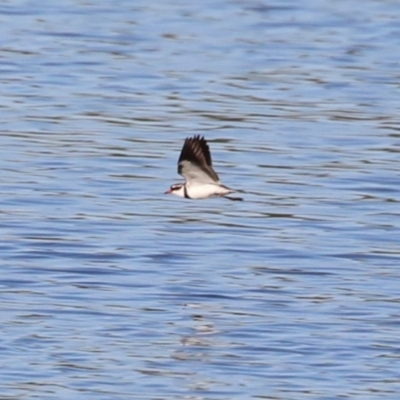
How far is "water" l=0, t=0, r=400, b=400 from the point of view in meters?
12.9

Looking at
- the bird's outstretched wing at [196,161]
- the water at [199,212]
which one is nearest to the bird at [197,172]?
the bird's outstretched wing at [196,161]

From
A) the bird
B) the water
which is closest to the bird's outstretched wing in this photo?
the bird

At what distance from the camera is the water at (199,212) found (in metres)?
12.9

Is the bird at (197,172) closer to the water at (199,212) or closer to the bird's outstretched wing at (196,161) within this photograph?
the bird's outstretched wing at (196,161)

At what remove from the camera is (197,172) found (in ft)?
48.0

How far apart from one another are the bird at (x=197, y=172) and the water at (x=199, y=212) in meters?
0.78

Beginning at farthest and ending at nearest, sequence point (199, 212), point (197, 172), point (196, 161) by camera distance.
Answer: point (199, 212)
point (197, 172)
point (196, 161)

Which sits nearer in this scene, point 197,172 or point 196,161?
point 196,161

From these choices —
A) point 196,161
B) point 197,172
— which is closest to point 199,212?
point 197,172

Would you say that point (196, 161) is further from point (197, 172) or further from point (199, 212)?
point (199, 212)

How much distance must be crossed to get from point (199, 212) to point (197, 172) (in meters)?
3.87

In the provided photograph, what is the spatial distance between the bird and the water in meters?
0.78

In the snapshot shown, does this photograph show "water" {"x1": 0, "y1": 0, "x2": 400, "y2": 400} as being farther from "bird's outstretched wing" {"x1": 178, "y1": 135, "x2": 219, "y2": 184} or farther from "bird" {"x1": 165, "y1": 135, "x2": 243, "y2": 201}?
"bird's outstretched wing" {"x1": 178, "y1": 135, "x2": 219, "y2": 184}

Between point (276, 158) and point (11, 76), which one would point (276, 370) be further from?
point (11, 76)
